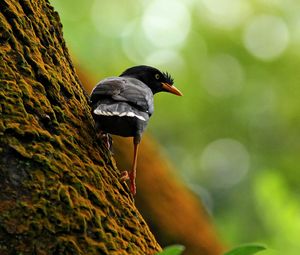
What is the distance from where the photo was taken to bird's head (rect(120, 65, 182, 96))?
529 centimetres

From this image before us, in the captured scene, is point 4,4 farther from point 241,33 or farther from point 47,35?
point 241,33

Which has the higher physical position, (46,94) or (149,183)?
(46,94)

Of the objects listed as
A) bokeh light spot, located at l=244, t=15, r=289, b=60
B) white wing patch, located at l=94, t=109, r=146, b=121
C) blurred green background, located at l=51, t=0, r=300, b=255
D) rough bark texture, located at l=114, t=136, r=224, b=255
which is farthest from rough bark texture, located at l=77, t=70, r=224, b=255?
bokeh light spot, located at l=244, t=15, r=289, b=60

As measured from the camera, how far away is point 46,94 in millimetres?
3160

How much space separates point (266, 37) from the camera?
94.6 feet

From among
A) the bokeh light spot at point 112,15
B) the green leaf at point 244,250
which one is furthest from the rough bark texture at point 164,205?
the bokeh light spot at point 112,15

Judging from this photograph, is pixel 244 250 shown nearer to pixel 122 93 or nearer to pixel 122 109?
pixel 122 109

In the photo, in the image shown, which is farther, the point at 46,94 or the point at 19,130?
the point at 46,94

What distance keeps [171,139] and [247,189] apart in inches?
149

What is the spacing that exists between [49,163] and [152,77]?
270 cm

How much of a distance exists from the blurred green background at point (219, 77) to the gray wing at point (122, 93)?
1506 cm

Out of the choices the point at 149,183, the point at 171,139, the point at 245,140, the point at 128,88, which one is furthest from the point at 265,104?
the point at 128,88

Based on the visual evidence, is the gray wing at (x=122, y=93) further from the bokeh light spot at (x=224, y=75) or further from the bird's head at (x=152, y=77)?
the bokeh light spot at (x=224, y=75)

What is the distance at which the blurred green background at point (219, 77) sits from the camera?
22703 millimetres
